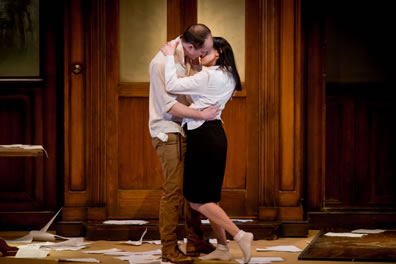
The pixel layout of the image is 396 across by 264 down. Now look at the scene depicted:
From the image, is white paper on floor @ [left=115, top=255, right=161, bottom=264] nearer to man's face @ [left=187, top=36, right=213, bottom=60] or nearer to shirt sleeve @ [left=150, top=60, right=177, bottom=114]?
shirt sleeve @ [left=150, top=60, right=177, bottom=114]

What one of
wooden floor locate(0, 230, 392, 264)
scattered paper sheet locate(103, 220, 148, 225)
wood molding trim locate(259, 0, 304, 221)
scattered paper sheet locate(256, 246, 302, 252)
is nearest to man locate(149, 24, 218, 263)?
wooden floor locate(0, 230, 392, 264)

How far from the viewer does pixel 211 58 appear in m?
4.69

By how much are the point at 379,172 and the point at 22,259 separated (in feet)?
10.4

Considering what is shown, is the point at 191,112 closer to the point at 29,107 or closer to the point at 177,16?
the point at 177,16

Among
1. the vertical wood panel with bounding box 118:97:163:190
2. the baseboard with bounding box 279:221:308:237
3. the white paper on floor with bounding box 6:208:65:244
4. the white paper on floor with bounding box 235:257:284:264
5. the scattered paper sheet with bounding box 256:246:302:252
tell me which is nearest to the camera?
the white paper on floor with bounding box 235:257:284:264

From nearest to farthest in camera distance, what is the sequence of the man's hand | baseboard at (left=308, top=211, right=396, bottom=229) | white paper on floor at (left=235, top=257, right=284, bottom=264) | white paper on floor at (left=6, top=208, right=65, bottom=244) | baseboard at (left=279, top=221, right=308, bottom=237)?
the man's hand → white paper on floor at (left=235, top=257, right=284, bottom=264) → white paper on floor at (left=6, top=208, right=65, bottom=244) → baseboard at (left=279, top=221, right=308, bottom=237) → baseboard at (left=308, top=211, right=396, bottom=229)

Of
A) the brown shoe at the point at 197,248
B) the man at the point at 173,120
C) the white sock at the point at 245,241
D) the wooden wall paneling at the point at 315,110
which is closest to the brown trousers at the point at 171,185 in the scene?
the man at the point at 173,120

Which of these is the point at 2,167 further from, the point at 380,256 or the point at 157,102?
the point at 380,256

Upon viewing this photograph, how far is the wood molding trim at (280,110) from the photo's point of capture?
18.9 feet

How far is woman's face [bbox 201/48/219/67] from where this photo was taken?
468 cm

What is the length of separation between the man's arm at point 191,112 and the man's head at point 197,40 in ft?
1.17

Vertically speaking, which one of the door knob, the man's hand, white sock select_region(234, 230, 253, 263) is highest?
the door knob

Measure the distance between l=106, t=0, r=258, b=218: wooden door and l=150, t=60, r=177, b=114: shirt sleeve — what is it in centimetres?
117

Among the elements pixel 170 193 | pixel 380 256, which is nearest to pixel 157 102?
pixel 170 193
